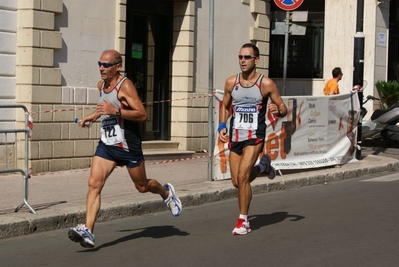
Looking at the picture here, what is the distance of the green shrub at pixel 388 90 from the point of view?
2366 cm

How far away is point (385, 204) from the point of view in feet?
35.2

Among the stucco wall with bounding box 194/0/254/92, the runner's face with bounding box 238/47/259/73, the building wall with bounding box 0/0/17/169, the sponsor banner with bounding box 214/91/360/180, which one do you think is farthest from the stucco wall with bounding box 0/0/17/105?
the runner's face with bounding box 238/47/259/73

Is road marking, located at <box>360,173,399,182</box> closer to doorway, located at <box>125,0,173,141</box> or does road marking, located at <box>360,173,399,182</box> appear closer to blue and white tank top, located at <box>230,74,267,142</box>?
doorway, located at <box>125,0,173,141</box>

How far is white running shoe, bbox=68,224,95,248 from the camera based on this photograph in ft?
24.9

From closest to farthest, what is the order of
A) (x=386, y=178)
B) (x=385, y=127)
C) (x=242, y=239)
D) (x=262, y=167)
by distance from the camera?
(x=242, y=239) → (x=262, y=167) → (x=386, y=178) → (x=385, y=127)

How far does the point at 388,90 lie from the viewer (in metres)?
23.7

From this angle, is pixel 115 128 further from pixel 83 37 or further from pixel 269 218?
pixel 83 37

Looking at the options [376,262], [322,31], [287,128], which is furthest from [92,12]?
[322,31]

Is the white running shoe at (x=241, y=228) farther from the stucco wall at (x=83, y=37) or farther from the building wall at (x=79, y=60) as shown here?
the stucco wall at (x=83, y=37)

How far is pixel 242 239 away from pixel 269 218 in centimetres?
156

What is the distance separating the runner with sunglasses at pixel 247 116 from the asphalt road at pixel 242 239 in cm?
57

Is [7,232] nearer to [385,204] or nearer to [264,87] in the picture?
[264,87]

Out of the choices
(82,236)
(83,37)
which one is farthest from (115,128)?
(83,37)

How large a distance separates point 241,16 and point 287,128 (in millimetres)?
4643
